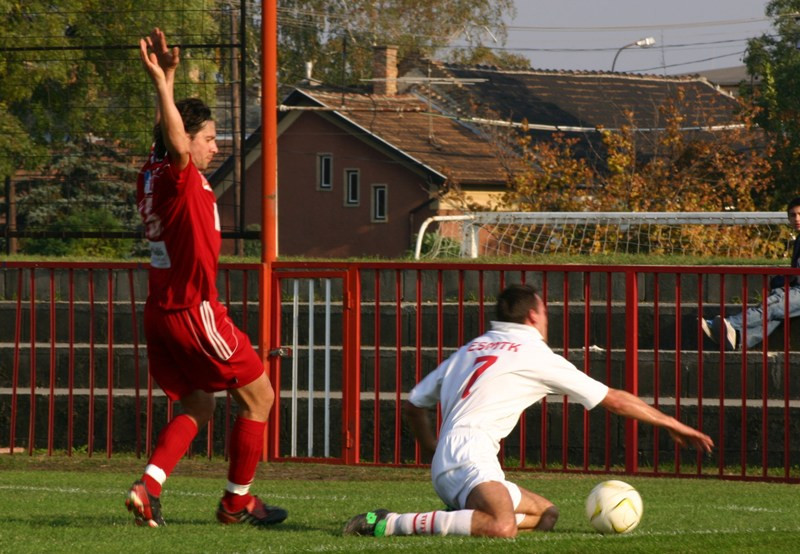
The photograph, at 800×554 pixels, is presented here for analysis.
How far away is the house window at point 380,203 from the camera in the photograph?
5297cm

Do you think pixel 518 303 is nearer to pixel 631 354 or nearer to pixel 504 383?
pixel 504 383

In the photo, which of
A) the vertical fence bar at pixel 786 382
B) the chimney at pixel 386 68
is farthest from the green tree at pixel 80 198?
the chimney at pixel 386 68

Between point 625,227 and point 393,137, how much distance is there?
97.7ft

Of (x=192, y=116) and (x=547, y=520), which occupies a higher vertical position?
(x=192, y=116)

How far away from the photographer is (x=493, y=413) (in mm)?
6461

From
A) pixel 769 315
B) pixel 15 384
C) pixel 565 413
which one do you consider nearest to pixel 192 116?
pixel 565 413

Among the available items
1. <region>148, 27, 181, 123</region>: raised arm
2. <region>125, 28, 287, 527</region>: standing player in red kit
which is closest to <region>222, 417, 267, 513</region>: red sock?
<region>125, 28, 287, 527</region>: standing player in red kit

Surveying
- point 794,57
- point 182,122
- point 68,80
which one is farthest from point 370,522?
point 794,57

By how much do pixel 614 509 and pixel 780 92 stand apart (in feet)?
119

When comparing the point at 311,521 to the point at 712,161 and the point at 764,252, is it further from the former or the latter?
the point at 712,161

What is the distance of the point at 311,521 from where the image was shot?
730 centimetres

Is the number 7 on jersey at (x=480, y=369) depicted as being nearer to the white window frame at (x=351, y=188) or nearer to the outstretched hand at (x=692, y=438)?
the outstretched hand at (x=692, y=438)

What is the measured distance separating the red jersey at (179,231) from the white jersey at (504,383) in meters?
1.29

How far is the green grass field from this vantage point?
20.4 feet
